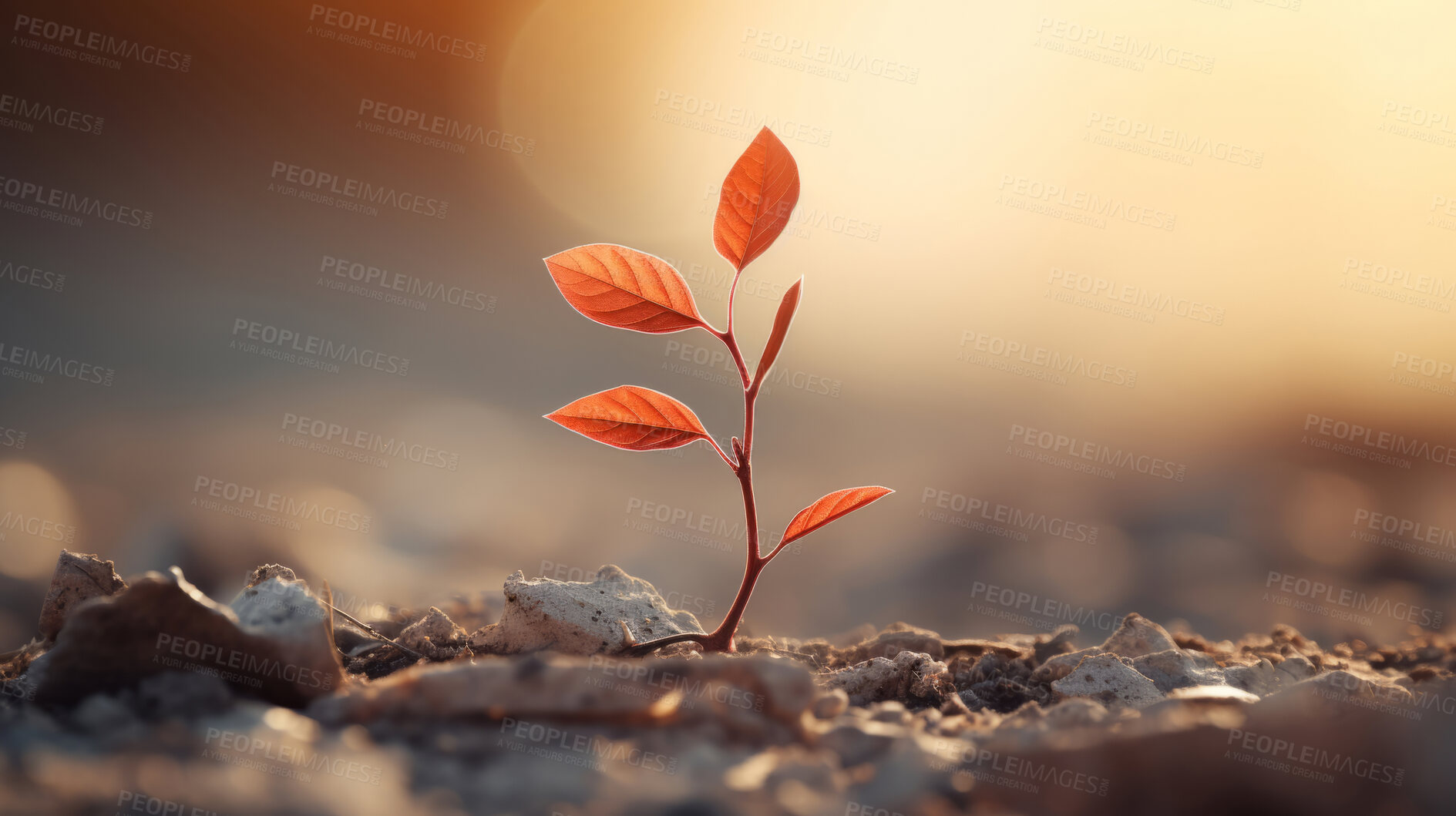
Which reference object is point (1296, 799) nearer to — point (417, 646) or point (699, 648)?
point (699, 648)

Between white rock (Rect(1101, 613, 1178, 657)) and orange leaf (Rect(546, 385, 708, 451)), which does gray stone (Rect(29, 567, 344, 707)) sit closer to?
orange leaf (Rect(546, 385, 708, 451))

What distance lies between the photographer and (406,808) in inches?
34.3

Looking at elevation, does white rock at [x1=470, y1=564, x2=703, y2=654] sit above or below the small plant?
below

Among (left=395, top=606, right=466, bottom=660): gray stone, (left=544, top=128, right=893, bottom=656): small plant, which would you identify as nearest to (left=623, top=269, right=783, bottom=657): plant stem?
(left=544, top=128, right=893, bottom=656): small plant

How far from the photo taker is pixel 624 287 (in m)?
1.63

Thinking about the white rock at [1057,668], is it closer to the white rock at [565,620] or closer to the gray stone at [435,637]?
the white rock at [565,620]

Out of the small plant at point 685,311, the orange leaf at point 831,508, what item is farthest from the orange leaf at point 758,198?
the orange leaf at point 831,508

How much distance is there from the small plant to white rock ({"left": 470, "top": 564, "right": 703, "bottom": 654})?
0.10 meters

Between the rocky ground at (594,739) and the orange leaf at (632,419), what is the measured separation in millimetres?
594

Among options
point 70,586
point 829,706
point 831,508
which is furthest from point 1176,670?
point 70,586

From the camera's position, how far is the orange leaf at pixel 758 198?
1.59 meters

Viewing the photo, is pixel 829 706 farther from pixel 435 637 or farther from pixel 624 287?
pixel 435 637

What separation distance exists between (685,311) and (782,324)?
0.77ft

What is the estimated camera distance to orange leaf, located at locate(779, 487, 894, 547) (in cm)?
172
